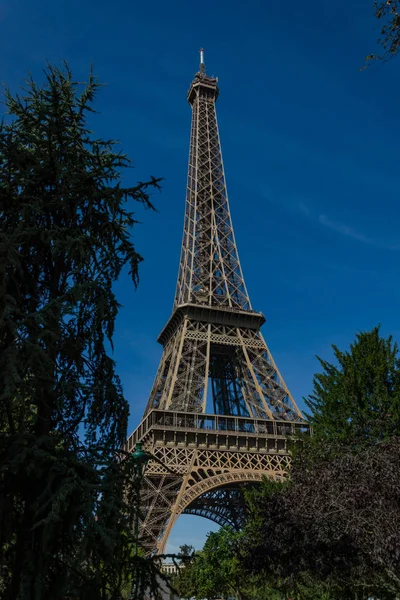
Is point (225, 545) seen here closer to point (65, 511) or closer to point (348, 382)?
point (348, 382)

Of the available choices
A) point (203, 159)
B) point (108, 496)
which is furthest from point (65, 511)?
point (203, 159)

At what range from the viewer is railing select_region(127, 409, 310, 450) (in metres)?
34.9

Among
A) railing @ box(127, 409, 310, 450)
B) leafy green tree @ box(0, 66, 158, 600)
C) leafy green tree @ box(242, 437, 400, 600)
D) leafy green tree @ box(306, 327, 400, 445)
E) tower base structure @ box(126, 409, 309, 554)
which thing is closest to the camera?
leafy green tree @ box(0, 66, 158, 600)

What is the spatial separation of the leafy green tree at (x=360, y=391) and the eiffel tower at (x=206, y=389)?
506 cm

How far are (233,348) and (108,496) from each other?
3746 cm

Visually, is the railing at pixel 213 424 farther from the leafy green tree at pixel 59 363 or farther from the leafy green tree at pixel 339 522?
the leafy green tree at pixel 59 363

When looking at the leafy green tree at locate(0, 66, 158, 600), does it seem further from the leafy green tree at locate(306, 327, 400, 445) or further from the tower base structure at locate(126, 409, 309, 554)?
the tower base structure at locate(126, 409, 309, 554)

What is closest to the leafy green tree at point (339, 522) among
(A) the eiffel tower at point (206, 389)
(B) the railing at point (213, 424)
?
(A) the eiffel tower at point (206, 389)

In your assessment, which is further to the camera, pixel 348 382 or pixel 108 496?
pixel 348 382

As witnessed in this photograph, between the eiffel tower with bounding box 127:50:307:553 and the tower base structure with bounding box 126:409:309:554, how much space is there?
0.07 m

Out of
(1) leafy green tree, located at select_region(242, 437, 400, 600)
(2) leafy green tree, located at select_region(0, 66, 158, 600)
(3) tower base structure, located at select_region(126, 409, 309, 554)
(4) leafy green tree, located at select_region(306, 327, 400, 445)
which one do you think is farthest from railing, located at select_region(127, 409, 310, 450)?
(2) leafy green tree, located at select_region(0, 66, 158, 600)

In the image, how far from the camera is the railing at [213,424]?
34938mm

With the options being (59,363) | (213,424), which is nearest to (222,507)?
(213,424)

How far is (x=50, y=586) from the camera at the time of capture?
23.8 ft
